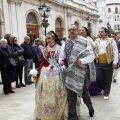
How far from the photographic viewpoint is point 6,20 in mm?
16281

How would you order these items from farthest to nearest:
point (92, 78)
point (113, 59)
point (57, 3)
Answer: point (57, 3)
point (113, 59)
point (92, 78)

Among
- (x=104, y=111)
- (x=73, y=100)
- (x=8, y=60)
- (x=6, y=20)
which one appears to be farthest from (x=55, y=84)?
(x=6, y=20)

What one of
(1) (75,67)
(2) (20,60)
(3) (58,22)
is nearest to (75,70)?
(1) (75,67)

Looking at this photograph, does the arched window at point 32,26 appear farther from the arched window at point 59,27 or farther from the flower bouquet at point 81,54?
the flower bouquet at point 81,54

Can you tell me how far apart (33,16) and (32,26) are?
0.95 m

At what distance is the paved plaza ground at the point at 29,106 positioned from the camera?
4516 mm

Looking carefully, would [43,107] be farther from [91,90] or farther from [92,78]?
[91,90]

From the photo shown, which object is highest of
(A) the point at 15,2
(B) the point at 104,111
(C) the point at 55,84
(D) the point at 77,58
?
(A) the point at 15,2

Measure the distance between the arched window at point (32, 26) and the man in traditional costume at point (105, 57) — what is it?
46.2 feet

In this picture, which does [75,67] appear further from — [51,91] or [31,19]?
[31,19]

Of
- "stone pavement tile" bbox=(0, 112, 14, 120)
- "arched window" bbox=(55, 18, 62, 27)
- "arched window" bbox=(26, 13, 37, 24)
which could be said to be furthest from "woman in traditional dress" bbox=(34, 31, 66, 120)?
"arched window" bbox=(55, 18, 62, 27)

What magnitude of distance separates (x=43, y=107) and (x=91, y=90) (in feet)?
7.68

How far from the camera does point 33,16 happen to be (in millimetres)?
20312

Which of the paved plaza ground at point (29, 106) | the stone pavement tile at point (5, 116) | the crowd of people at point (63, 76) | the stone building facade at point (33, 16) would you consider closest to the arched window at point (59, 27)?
the stone building facade at point (33, 16)
